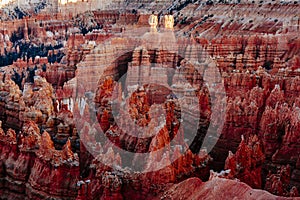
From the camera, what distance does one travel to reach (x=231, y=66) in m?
23.4

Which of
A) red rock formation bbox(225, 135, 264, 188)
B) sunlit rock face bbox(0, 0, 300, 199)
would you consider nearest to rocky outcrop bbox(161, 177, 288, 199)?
sunlit rock face bbox(0, 0, 300, 199)

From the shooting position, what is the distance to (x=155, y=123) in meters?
12.1

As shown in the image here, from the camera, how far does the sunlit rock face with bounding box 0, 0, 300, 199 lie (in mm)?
9562

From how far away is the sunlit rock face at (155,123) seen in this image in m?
Answer: 9.56

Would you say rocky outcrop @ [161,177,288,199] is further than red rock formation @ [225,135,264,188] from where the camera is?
No

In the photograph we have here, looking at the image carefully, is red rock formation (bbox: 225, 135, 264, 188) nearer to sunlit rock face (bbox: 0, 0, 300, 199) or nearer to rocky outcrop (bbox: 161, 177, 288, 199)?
sunlit rock face (bbox: 0, 0, 300, 199)

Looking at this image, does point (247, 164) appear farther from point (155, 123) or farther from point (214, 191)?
point (214, 191)

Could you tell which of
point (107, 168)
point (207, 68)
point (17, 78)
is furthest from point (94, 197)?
point (17, 78)

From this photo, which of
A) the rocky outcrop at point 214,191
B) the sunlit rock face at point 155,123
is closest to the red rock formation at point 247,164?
the sunlit rock face at point 155,123

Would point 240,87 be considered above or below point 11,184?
above

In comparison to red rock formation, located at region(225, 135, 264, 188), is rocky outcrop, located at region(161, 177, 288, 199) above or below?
above

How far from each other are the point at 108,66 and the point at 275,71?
8.73 meters

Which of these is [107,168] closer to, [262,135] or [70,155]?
[70,155]

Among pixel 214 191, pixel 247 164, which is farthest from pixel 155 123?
pixel 214 191
